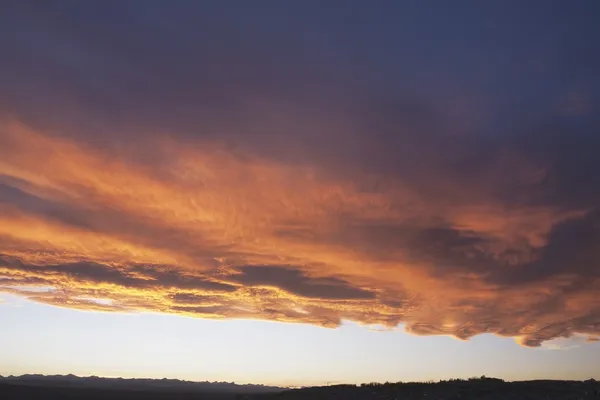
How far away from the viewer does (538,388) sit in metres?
49.3

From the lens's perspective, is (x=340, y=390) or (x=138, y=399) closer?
(x=340, y=390)

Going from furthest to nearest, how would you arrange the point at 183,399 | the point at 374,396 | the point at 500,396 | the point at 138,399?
the point at 183,399 < the point at 138,399 < the point at 374,396 < the point at 500,396

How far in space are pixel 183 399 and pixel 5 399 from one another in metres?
44.4

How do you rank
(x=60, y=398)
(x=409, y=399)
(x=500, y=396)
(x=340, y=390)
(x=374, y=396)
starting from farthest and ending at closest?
1. (x=60, y=398)
2. (x=340, y=390)
3. (x=374, y=396)
4. (x=409, y=399)
5. (x=500, y=396)

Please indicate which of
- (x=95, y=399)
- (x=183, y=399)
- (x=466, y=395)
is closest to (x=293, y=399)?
(x=466, y=395)

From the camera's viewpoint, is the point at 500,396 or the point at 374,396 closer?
the point at 500,396

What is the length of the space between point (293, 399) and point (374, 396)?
40.1ft

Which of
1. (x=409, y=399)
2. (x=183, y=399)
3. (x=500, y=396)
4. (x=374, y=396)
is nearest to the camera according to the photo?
(x=500, y=396)

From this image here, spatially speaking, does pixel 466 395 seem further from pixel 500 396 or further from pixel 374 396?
pixel 374 396

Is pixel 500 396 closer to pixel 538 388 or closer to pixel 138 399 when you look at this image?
pixel 538 388

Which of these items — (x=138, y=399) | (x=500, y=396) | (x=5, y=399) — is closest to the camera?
(x=500, y=396)

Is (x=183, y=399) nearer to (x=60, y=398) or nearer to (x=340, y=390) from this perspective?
(x=60, y=398)

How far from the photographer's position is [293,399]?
63375 millimetres

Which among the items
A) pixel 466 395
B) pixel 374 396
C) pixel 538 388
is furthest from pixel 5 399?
pixel 538 388
